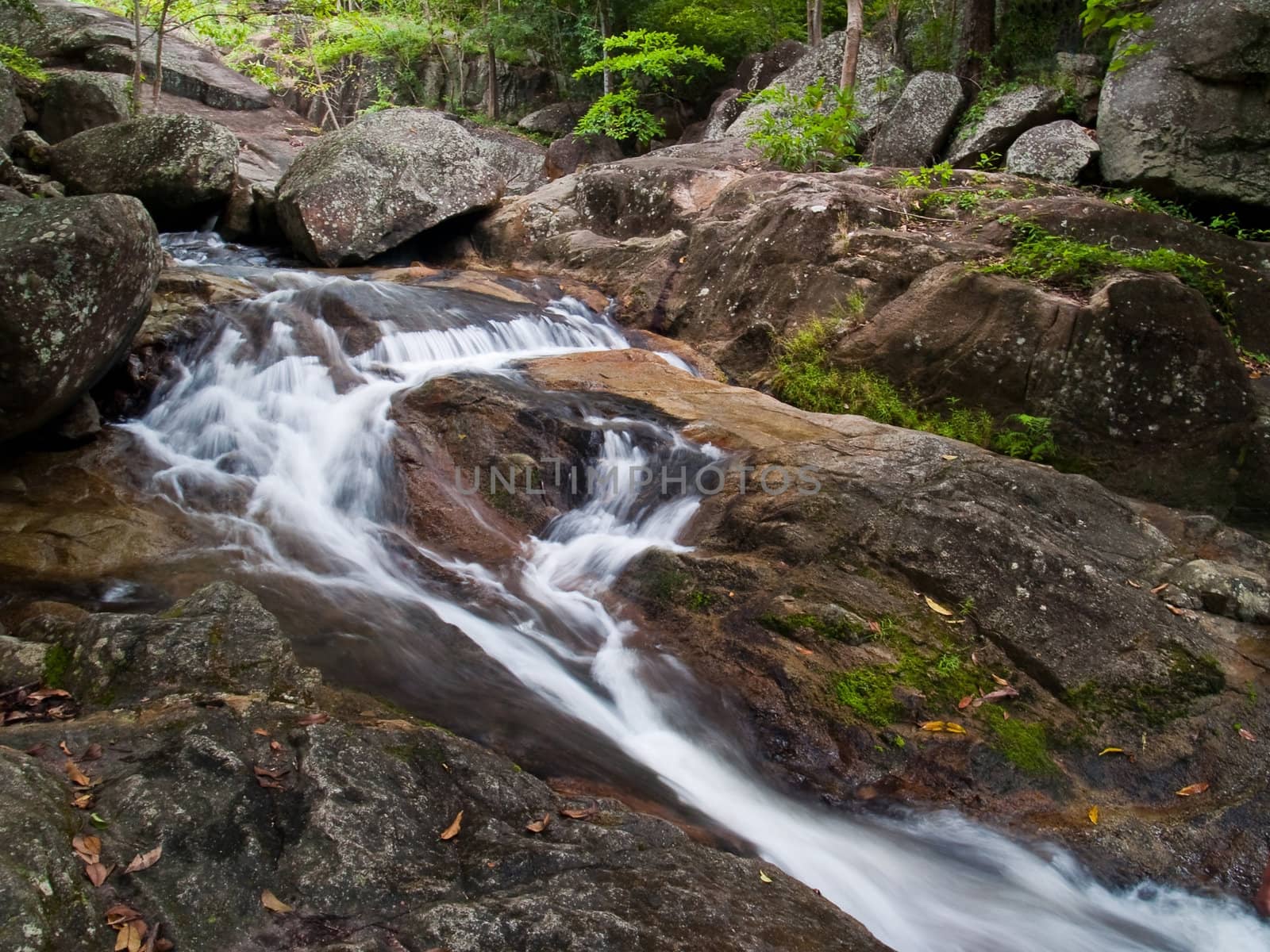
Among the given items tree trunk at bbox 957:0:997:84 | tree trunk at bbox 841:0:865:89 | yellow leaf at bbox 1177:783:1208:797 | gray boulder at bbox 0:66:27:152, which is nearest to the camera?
yellow leaf at bbox 1177:783:1208:797

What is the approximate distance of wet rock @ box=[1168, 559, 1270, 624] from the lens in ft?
17.4

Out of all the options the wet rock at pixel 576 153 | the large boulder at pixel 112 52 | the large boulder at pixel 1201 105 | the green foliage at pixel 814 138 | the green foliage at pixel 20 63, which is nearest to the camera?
the large boulder at pixel 1201 105

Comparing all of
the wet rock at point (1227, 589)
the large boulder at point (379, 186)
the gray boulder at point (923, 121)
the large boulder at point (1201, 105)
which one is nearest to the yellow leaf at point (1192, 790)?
the wet rock at point (1227, 589)

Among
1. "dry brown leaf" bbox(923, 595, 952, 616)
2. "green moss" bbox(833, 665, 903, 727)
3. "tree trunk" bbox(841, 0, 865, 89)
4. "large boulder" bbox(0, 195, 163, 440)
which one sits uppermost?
"tree trunk" bbox(841, 0, 865, 89)

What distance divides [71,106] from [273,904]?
1463cm

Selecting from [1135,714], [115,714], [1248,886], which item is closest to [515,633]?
[115,714]

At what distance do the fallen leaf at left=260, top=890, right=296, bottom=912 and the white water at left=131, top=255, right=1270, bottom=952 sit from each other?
6.87ft

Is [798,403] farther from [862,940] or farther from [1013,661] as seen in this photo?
[862,940]

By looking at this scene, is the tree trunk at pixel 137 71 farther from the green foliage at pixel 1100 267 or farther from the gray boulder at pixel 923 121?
the green foliage at pixel 1100 267

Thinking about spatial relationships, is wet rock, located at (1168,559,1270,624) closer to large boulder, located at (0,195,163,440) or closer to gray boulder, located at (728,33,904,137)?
large boulder, located at (0,195,163,440)

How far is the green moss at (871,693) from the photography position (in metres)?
4.70

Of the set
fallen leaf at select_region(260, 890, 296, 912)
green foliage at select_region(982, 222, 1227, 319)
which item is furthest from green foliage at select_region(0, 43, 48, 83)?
fallen leaf at select_region(260, 890, 296, 912)

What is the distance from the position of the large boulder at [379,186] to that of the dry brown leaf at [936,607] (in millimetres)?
8899

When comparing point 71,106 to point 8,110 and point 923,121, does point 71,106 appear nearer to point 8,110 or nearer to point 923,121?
point 8,110
